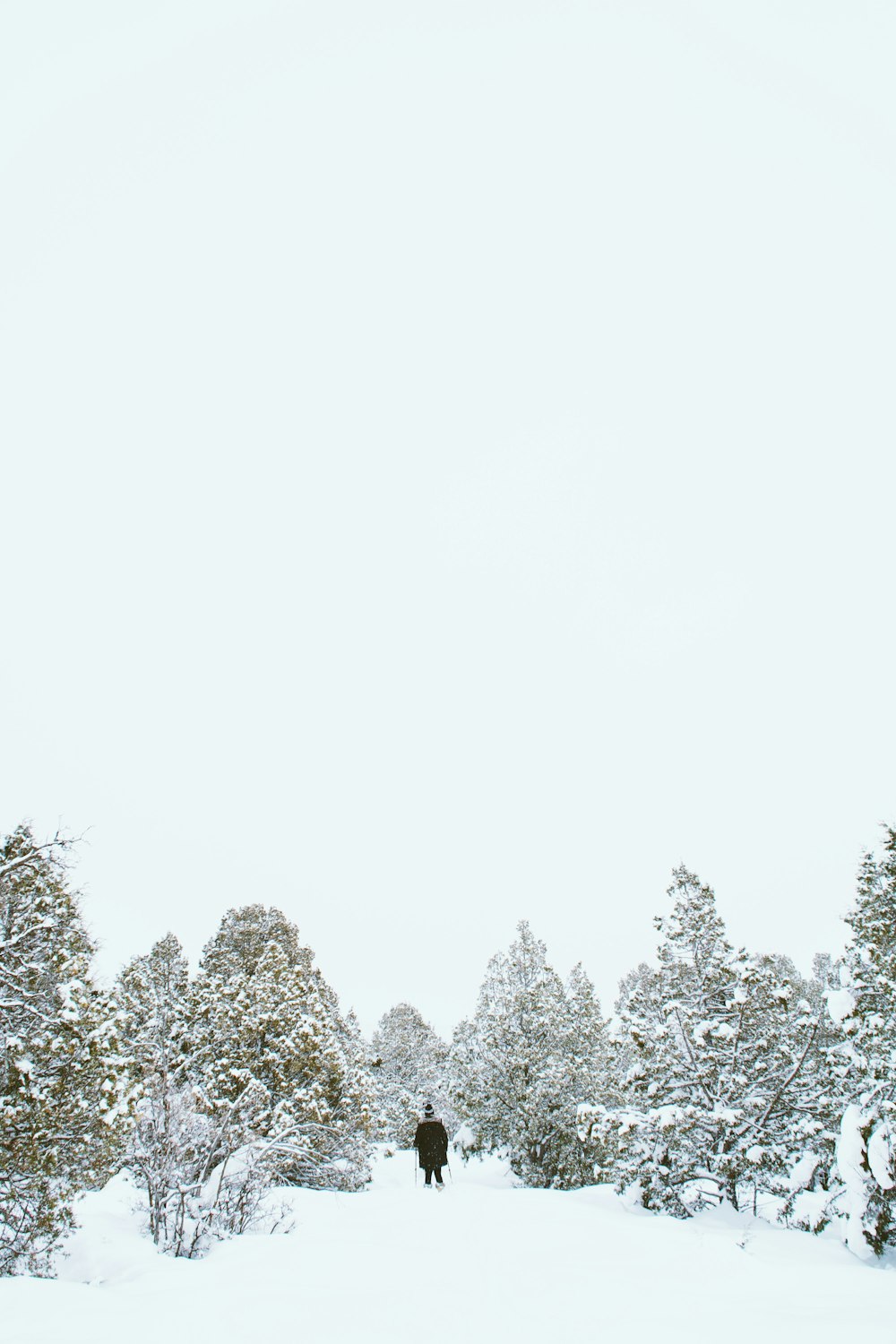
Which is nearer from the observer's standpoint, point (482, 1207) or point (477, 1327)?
point (477, 1327)

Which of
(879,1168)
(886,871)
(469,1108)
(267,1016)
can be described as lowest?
(469,1108)

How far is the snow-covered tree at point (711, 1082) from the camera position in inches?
622

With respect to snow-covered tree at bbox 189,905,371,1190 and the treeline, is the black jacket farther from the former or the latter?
the treeline

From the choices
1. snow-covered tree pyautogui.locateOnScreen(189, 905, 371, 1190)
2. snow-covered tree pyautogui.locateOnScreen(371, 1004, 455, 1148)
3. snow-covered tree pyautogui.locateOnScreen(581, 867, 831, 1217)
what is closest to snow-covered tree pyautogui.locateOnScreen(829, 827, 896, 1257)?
snow-covered tree pyautogui.locateOnScreen(581, 867, 831, 1217)

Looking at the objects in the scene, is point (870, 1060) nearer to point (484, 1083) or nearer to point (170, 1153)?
point (170, 1153)

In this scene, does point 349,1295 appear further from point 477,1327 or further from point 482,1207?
point 482,1207

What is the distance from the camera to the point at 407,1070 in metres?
52.3

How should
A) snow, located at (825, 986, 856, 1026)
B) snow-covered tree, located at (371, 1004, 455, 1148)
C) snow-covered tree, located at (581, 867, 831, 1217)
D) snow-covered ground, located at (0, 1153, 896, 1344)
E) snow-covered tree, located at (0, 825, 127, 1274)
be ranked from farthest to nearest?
1. snow-covered tree, located at (371, 1004, 455, 1148)
2. snow-covered tree, located at (581, 867, 831, 1217)
3. snow, located at (825, 986, 856, 1026)
4. snow-covered tree, located at (0, 825, 127, 1274)
5. snow-covered ground, located at (0, 1153, 896, 1344)

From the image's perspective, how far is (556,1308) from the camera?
6980 mm

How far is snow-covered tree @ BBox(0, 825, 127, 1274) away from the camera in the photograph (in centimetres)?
1073

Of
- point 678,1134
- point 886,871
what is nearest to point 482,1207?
point 678,1134

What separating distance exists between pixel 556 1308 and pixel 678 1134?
1059 cm

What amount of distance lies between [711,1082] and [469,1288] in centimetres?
1079

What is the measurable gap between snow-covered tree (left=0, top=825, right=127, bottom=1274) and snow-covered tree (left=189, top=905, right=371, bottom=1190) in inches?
147
